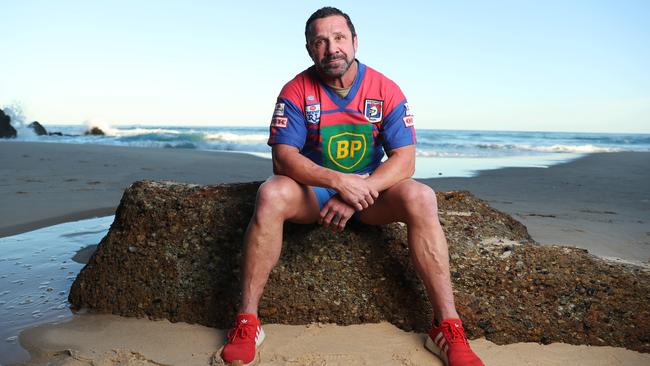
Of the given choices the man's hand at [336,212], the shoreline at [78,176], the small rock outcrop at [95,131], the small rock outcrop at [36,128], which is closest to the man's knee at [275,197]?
the man's hand at [336,212]

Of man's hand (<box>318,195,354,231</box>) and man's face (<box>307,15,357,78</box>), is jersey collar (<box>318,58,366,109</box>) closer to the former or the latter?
man's face (<box>307,15,357,78</box>)

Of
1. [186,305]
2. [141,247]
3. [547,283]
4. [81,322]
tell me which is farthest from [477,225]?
[81,322]

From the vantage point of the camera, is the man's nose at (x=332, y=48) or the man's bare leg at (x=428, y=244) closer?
the man's bare leg at (x=428, y=244)

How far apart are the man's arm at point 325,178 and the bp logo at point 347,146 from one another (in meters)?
0.22

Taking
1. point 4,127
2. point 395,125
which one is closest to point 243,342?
point 395,125

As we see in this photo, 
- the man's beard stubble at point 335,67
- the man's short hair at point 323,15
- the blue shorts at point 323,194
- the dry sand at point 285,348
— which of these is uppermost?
the man's short hair at point 323,15

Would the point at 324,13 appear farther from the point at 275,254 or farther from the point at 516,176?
the point at 516,176

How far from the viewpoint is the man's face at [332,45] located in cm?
281

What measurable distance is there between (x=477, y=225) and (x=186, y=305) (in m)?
1.79

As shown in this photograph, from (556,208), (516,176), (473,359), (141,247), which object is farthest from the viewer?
(516,176)

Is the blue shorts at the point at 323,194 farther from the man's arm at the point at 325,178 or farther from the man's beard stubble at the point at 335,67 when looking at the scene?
the man's beard stubble at the point at 335,67

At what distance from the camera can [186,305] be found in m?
2.94

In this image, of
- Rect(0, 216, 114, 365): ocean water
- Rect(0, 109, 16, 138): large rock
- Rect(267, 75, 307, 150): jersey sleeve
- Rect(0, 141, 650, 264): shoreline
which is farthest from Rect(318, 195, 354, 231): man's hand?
Rect(0, 109, 16, 138): large rock

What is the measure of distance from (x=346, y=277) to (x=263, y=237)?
0.57m
